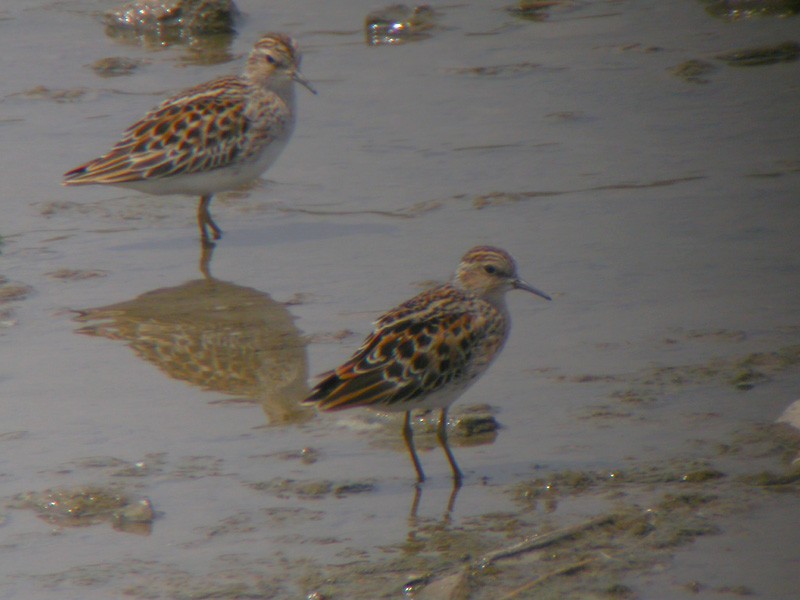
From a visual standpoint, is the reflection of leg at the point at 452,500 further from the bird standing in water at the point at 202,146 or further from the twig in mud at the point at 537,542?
the bird standing in water at the point at 202,146

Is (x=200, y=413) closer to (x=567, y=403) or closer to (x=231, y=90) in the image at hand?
(x=567, y=403)

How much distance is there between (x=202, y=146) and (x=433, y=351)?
3899mm

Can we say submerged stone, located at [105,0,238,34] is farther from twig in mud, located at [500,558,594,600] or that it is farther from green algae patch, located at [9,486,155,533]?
twig in mud, located at [500,558,594,600]

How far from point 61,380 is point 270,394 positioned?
3.42ft

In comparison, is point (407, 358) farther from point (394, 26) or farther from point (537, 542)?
point (394, 26)

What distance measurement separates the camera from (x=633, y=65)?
41.0ft

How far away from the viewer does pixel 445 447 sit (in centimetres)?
596

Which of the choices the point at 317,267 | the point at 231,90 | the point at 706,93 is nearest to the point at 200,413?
the point at 317,267

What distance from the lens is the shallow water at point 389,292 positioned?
17.9ft

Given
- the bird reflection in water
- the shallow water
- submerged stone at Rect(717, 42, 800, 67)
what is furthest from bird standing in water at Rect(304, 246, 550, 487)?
submerged stone at Rect(717, 42, 800, 67)

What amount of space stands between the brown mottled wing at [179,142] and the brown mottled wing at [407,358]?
3503 millimetres

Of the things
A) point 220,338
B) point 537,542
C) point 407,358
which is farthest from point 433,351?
point 220,338

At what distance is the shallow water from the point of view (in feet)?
17.9

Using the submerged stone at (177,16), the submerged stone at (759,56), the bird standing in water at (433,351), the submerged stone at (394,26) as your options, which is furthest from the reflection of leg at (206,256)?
the submerged stone at (759,56)
